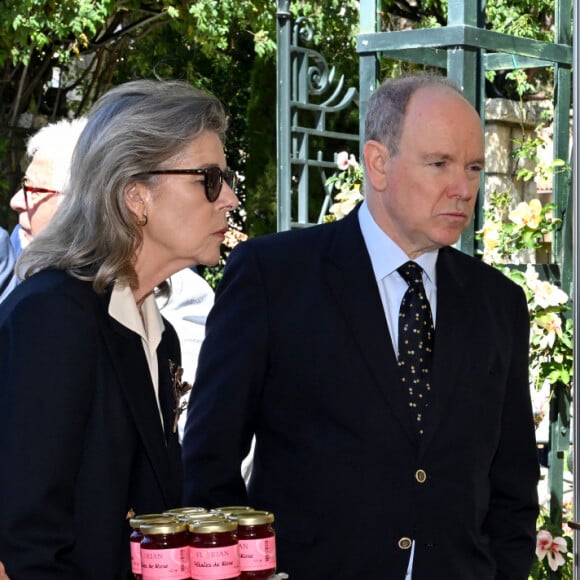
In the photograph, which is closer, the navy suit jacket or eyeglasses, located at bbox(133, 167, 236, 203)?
eyeglasses, located at bbox(133, 167, 236, 203)

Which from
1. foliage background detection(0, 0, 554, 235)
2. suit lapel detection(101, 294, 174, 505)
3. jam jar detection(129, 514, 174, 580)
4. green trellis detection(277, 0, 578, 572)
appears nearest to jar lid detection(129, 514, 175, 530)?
jam jar detection(129, 514, 174, 580)

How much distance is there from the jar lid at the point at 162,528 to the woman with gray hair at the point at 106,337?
0.22 metres

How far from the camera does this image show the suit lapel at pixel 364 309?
2.62 m

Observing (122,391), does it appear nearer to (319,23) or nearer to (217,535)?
(217,535)

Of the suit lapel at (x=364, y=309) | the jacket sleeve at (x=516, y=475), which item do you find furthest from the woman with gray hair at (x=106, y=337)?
the jacket sleeve at (x=516, y=475)

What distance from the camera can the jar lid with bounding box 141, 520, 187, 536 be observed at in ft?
5.62

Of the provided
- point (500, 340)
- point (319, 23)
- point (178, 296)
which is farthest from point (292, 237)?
point (319, 23)

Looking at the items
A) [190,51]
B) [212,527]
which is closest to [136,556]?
[212,527]

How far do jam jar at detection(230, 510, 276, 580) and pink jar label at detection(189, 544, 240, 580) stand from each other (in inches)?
1.9

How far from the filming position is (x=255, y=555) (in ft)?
5.75

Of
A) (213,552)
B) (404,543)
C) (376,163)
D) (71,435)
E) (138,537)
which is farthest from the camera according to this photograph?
(376,163)

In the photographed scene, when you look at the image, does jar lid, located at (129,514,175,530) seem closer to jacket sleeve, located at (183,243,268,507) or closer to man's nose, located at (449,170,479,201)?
jacket sleeve, located at (183,243,268,507)

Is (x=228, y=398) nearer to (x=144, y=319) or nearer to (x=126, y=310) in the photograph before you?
(x=144, y=319)

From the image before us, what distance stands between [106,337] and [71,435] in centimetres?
19
